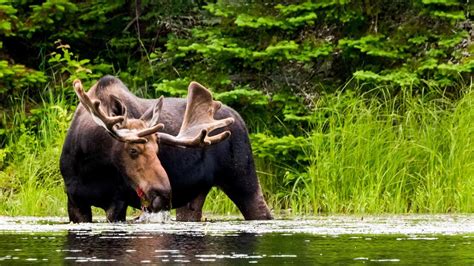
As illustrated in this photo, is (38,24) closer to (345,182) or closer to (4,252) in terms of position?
(345,182)

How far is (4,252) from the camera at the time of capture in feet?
25.6

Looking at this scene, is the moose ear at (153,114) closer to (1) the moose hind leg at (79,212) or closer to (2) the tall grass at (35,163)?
(1) the moose hind leg at (79,212)

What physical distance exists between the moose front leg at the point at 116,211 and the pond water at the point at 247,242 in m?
0.27

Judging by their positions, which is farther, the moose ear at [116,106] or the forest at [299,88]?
the forest at [299,88]

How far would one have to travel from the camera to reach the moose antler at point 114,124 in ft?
35.1

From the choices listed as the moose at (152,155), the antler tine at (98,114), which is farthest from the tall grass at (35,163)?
the antler tine at (98,114)

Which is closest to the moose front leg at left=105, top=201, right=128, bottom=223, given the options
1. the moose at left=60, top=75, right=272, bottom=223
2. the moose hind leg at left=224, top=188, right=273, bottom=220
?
the moose at left=60, top=75, right=272, bottom=223

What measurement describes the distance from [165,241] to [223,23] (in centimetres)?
773

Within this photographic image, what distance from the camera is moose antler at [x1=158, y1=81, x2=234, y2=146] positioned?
1137 cm

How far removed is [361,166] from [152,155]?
12.7 feet

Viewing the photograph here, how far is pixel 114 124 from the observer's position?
10.8 meters

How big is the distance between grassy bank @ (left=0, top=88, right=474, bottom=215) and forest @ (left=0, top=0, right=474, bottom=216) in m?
0.02

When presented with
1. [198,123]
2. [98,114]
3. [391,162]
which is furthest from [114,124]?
[391,162]

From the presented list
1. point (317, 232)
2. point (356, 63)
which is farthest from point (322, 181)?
point (317, 232)
